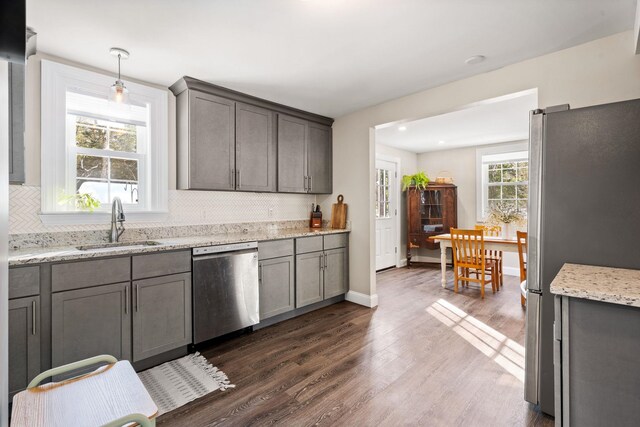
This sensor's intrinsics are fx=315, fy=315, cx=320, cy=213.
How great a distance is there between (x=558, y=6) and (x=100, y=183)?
3.67m

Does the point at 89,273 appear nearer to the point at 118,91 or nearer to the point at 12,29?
the point at 118,91

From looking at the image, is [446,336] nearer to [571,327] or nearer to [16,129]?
[571,327]

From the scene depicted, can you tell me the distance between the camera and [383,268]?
5988mm

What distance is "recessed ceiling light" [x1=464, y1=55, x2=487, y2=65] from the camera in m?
2.56

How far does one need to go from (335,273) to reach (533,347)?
7.65 feet

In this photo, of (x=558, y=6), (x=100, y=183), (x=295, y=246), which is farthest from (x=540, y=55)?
(x=100, y=183)

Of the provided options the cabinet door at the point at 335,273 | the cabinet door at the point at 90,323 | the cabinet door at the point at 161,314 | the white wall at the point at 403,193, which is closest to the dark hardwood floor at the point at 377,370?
the cabinet door at the point at 335,273

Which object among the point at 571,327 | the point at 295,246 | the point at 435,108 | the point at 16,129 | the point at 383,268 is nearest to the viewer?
the point at 571,327

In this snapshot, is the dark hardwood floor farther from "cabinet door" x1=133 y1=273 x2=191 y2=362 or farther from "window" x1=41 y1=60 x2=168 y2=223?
"window" x1=41 y1=60 x2=168 y2=223

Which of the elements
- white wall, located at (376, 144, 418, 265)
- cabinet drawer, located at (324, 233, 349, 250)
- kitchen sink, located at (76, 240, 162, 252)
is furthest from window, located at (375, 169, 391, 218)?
kitchen sink, located at (76, 240, 162, 252)

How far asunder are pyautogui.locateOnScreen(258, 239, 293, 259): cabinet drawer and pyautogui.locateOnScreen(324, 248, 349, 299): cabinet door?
607mm

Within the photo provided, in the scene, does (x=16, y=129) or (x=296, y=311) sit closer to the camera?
(x=16, y=129)

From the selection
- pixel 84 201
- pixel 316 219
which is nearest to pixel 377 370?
pixel 316 219

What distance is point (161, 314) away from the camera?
2.48m
